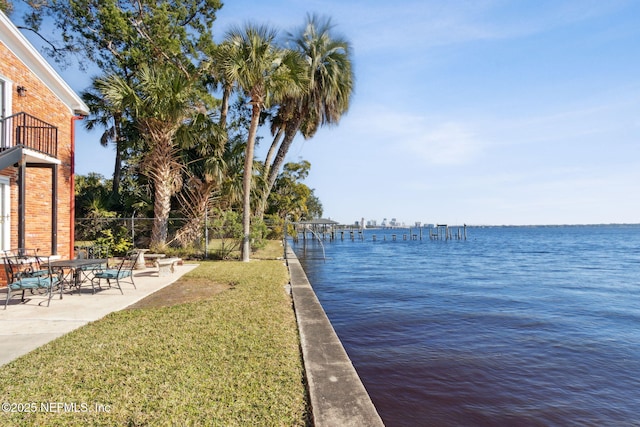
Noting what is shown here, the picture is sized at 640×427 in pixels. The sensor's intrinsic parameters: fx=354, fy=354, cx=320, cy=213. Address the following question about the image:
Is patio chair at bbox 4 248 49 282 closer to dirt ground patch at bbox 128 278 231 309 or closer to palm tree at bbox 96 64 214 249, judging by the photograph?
dirt ground patch at bbox 128 278 231 309

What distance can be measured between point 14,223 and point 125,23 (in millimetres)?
13769

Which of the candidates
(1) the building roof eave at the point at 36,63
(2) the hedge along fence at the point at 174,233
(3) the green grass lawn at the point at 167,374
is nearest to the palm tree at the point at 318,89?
(2) the hedge along fence at the point at 174,233

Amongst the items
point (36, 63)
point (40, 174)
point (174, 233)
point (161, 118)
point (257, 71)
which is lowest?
point (174, 233)

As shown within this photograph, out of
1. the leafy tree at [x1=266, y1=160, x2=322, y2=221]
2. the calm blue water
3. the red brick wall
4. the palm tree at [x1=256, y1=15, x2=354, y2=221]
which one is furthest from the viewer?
the leafy tree at [x1=266, y1=160, x2=322, y2=221]

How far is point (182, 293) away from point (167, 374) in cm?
496

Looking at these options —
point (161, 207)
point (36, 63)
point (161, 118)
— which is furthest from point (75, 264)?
point (161, 118)

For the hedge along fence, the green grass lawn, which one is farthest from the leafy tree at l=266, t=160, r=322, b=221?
the green grass lawn

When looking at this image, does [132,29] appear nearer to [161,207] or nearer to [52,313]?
[161,207]

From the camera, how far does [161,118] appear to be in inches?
567

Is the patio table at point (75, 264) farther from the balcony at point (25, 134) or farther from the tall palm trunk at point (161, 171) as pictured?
the tall palm trunk at point (161, 171)

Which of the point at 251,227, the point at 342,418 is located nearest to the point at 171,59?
the point at 251,227

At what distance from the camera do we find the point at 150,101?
46.8 ft

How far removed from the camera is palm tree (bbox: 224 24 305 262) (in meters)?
13.7

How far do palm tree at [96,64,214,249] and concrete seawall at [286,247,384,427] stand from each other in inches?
463
